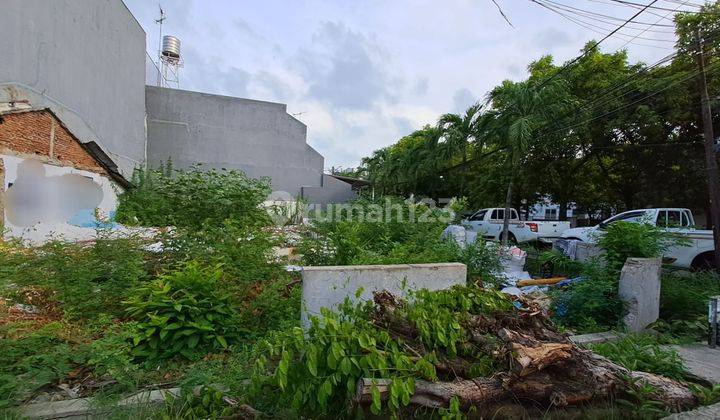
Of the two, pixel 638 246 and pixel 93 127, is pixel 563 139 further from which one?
pixel 93 127

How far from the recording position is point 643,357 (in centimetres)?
334

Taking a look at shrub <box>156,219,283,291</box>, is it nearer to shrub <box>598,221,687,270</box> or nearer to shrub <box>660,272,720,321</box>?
shrub <box>598,221,687,270</box>

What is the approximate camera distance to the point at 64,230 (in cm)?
781

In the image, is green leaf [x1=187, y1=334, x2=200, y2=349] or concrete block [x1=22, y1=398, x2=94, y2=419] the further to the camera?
green leaf [x1=187, y1=334, x2=200, y2=349]

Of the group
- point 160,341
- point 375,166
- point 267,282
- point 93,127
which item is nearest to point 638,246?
point 267,282

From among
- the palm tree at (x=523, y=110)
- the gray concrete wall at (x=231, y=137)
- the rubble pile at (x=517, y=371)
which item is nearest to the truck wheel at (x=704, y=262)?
the palm tree at (x=523, y=110)

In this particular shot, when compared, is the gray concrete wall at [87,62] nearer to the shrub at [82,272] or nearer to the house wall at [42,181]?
the house wall at [42,181]

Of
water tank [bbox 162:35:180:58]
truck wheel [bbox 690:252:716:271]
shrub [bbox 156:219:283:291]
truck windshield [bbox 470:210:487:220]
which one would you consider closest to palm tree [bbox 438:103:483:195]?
truck windshield [bbox 470:210:487:220]

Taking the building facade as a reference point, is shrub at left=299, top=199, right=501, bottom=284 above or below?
below

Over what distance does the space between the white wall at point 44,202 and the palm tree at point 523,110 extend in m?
10.9

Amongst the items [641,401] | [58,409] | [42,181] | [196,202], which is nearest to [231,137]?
[196,202]

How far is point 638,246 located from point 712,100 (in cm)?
1222

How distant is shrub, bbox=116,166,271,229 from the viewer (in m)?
8.73

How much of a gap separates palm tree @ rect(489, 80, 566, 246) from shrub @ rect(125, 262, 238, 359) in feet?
30.2
